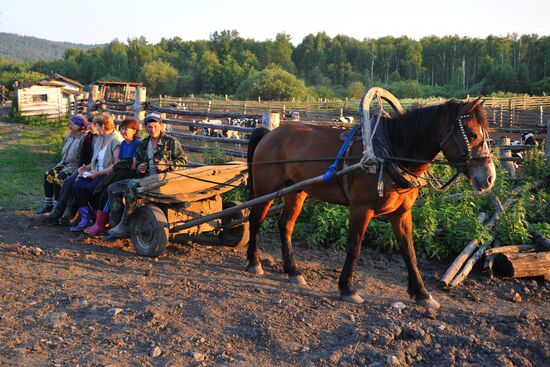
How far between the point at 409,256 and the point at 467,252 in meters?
1.44

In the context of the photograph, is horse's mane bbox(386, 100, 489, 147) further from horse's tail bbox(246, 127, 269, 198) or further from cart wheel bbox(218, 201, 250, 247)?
cart wheel bbox(218, 201, 250, 247)

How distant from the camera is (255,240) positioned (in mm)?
6059

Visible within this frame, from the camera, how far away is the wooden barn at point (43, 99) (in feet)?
94.4

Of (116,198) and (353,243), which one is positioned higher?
(116,198)

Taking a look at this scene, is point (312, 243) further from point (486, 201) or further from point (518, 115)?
point (518, 115)

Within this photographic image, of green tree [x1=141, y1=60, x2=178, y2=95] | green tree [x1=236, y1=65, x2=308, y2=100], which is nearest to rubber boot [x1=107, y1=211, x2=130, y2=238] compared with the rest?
green tree [x1=236, y1=65, x2=308, y2=100]

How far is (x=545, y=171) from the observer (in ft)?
26.4

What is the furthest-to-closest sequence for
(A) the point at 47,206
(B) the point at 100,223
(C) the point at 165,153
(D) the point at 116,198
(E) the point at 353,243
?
1. (A) the point at 47,206
2. (B) the point at 100,223
3. (C) the point at 165,153
4. (D) the point at 116,198
5. (E) the point at 353,243

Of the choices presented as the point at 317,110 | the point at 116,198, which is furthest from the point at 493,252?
the point at 317,110

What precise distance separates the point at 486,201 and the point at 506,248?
118 cm

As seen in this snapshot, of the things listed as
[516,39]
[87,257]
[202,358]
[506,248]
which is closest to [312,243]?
[506,248]

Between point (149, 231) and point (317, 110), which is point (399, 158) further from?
point (317, 110)

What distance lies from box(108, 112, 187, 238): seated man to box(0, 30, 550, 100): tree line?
48.7 meters

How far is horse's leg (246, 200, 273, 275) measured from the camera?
235 inches
